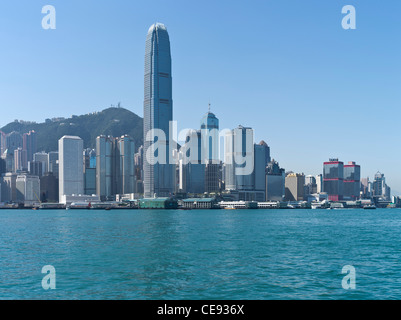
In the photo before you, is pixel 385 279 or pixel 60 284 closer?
pixel 60 284

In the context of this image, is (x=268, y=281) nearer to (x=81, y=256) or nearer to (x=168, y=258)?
(x=168, y=258)

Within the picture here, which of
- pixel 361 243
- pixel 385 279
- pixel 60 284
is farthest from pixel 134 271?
pixel 361 243

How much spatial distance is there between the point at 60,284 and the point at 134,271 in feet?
27.9

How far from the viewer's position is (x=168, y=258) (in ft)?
173
